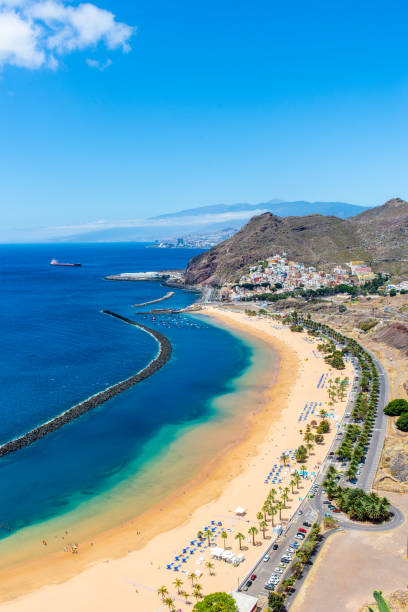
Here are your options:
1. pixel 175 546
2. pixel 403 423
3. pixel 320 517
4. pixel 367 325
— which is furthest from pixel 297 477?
pixel 367 325

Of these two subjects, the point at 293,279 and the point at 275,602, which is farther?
the point at 293,279

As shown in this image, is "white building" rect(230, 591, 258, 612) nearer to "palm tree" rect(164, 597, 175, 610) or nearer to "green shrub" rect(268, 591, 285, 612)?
"green shrub" rect(268, 591, 285, 612)

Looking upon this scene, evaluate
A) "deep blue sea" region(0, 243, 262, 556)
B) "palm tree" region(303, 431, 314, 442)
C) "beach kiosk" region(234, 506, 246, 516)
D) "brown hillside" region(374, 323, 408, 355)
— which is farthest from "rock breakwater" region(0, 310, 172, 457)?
"brown hillside" region(374, 323, 408, 355)

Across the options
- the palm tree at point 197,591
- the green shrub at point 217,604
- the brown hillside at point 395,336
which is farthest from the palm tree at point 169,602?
the brown hillside at point 395,336

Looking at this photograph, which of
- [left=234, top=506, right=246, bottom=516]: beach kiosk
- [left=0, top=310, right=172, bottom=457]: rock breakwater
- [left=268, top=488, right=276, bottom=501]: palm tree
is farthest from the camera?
[left=0, top=310, right=172, bottom=457]: rock breakwater

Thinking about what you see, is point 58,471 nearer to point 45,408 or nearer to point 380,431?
point 45,408

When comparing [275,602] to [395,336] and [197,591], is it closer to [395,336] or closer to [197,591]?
[197,591]

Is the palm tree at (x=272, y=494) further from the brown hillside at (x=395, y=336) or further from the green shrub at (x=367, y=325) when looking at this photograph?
the green shrub at (x=367, y=325)
